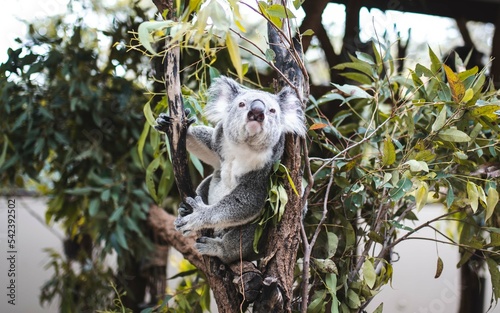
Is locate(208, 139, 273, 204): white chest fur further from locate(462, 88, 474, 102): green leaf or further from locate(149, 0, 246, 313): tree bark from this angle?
locate(462, 88, 474, 102): green leaf

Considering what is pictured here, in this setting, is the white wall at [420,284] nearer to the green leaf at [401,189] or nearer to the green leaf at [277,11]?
the green leaf at [401,189]

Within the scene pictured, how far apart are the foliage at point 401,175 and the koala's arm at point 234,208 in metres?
0.24

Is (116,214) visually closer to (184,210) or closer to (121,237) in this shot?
(121,237)

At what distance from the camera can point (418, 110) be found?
2613 millimetres

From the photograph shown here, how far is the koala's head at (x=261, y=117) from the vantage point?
2.09 meters

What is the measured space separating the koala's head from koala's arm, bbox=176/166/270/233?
15cm

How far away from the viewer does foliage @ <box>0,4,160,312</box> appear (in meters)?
3.52

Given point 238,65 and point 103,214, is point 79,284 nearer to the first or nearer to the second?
point 103,214

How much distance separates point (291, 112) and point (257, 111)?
0.20m

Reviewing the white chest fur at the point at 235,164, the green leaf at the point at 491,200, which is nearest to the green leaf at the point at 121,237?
the white chest fur at the point at 235,164

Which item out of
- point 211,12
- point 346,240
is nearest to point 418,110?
point 346,240

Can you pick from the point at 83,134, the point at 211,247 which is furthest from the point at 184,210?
the point at 83,134

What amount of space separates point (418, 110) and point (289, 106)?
77cm

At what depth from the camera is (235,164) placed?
7.50ft
